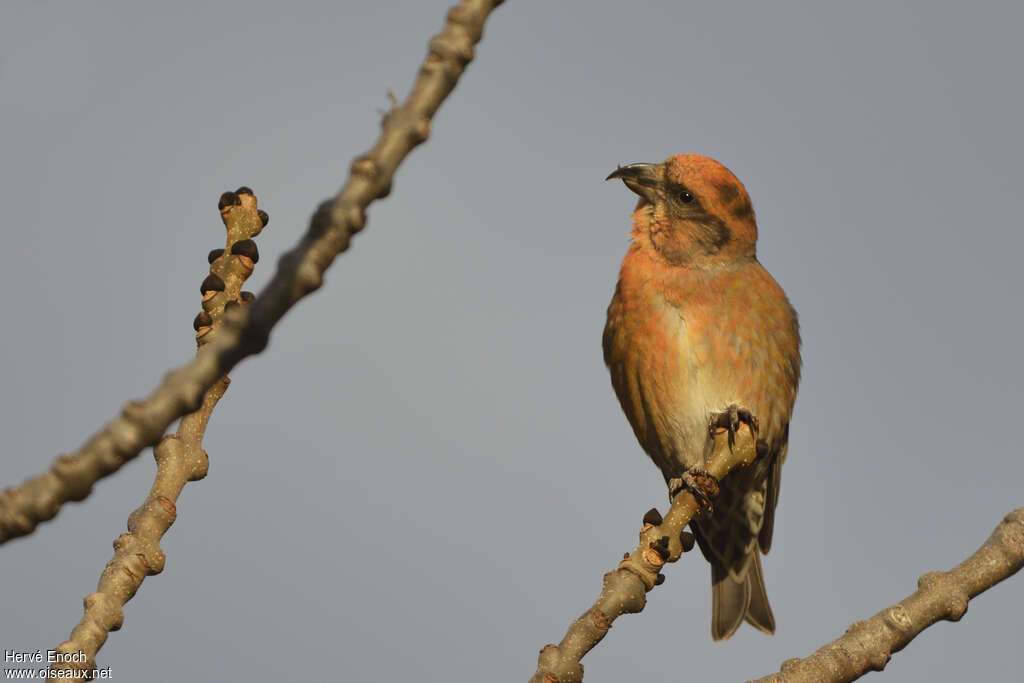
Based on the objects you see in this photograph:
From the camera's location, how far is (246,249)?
2.89 meters

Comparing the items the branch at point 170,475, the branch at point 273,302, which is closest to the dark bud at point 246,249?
the branch at point 170,475

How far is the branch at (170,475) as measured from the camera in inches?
88.9

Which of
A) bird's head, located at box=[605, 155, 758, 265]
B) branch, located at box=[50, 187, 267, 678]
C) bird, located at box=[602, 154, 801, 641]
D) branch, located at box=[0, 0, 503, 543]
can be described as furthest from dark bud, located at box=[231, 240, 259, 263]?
bird's head, located at box=[605, 155, 758, 265]

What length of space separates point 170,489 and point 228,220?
26.7 inches

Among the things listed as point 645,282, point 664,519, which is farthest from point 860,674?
point 645,282

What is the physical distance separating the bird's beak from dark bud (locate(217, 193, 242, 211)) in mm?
3793

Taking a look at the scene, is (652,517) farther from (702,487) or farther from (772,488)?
(772,488)

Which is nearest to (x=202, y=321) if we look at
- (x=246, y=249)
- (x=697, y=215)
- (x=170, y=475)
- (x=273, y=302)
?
(x=246, y=249)

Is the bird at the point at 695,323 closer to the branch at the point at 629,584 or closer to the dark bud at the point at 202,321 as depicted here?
the branch at the point at 629,584

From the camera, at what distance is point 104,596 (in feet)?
7.75

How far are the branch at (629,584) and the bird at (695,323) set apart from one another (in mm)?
2273

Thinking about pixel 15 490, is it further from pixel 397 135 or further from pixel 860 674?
pixel 860 674

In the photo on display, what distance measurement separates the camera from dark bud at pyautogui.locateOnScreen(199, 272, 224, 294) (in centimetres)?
285

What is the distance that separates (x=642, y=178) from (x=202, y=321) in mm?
3952
